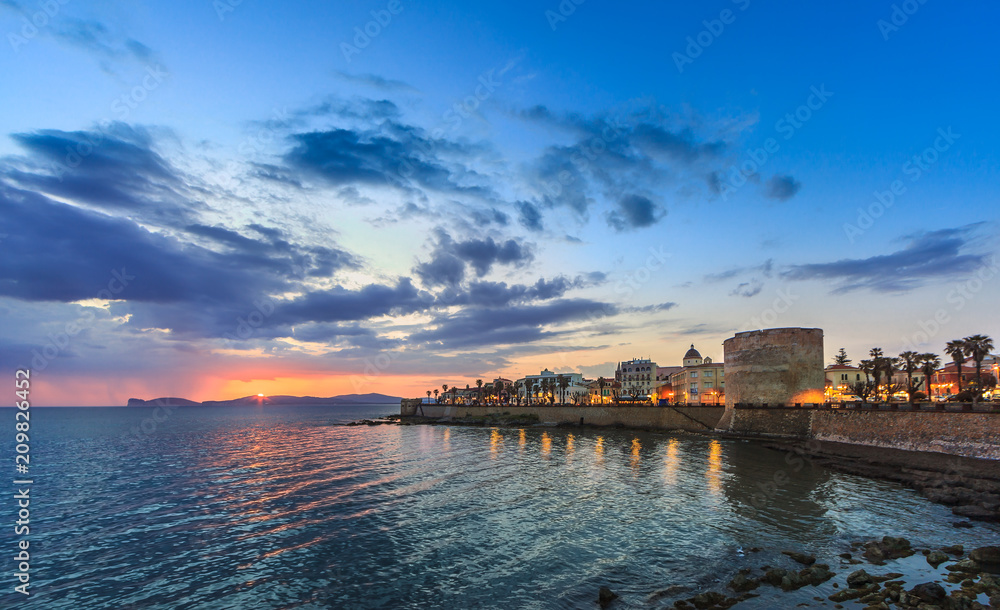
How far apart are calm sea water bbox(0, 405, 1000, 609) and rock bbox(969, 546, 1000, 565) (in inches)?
60.8

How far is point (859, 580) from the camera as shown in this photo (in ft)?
43.4

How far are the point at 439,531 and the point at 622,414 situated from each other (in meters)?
65.4

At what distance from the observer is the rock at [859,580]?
1320 cm

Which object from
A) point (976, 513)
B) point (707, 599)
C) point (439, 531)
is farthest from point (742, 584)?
point (976, 513)

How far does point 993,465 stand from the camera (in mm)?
28094

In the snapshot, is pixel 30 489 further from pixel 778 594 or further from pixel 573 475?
pixel 778 594

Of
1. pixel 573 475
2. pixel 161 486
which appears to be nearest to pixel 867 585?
pixel 573 475

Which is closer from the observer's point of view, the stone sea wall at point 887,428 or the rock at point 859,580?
the rock at point 859,580

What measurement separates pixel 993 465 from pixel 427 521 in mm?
34008

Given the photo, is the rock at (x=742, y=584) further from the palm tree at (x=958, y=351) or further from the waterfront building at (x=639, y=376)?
the waterfront building at (x=639, y=376)

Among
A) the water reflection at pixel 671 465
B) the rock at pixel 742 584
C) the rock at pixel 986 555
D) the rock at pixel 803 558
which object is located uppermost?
the rock at pixel 986 555

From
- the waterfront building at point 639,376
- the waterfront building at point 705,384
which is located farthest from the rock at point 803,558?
the waterfront building at point 639,376

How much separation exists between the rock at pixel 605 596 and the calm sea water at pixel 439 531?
27 centimetres

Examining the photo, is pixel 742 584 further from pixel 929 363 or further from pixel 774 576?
pixel 929 363
